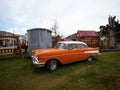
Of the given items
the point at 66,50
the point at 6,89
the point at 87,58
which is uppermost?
the point at 66,50

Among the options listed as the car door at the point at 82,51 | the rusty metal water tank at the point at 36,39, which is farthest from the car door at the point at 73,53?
the rusty metal water tank at the point at 36,39

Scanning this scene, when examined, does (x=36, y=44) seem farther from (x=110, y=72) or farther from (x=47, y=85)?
(x=110, y=72)

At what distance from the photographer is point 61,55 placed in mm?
6391

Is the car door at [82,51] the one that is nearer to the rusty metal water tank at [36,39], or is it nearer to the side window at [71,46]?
the side window at [71,46]

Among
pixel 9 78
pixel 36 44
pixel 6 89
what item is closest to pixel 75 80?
pixel 6 89

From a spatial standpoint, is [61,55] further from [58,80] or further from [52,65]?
[58,80]

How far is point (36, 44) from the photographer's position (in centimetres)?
897

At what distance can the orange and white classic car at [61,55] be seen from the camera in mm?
5738

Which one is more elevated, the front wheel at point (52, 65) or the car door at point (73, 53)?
the car door at point (73, 53)

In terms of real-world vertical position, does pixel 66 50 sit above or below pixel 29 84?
above

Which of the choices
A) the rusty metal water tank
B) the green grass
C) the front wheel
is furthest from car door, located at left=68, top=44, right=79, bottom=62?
the rusty metal water tank

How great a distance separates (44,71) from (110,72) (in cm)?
371

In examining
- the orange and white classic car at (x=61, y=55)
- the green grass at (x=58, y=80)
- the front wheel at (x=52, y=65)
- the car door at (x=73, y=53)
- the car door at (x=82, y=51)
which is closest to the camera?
the green grass at (x=58, y=80)

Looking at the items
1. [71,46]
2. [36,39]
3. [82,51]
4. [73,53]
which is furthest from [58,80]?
[36,39]
